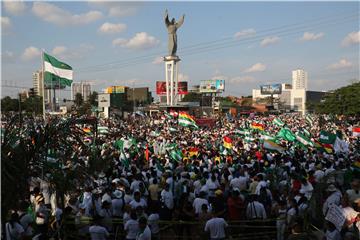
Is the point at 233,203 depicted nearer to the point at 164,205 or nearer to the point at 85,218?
the point at 164,205

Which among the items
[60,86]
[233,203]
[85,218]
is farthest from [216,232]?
[60,86]

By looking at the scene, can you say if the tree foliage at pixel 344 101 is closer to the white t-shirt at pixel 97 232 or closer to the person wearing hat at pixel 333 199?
the person wearing hat at pixel 333 199

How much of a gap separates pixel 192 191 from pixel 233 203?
1.65 meters

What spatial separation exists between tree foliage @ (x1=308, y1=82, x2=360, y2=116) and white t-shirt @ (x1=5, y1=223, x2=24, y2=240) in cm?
6332

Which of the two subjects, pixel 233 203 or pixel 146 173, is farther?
pixel 146 173

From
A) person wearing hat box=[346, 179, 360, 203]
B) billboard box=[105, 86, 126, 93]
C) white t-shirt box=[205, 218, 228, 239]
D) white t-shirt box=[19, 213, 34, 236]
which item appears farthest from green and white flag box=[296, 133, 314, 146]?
billboard box=[105, 86, 126, 93]

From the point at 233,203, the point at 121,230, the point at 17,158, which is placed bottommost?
the point at 121,230

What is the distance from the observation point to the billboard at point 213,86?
118188 mm

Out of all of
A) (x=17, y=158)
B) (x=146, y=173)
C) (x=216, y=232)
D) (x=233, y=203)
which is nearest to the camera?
(x=17, y=158)

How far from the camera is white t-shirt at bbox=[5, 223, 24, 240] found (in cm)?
700

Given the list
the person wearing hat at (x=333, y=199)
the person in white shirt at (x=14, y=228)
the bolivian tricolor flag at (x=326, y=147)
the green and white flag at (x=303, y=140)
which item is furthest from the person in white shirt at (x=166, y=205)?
the green and white flag at (x=303, y=140)

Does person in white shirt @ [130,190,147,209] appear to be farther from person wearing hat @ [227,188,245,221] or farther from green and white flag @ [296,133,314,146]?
green and white flag @ [296,133,314,146]

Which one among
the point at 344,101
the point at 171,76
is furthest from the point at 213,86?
the point at 344,101

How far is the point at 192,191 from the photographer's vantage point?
10.1 metres
